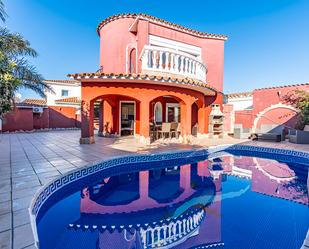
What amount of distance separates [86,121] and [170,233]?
7627 mm

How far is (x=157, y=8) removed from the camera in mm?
17078

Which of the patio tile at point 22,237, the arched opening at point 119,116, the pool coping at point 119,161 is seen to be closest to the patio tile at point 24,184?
the pool coping at point 119,161

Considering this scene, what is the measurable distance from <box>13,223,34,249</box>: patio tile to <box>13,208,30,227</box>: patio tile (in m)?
0.11

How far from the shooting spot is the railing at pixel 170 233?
3.10 meters

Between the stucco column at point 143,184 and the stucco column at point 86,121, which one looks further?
the stucco column at point 86,121

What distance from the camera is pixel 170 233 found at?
11.1 feet

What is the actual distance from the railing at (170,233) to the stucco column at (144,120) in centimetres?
645

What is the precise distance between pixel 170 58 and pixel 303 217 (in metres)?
8.96

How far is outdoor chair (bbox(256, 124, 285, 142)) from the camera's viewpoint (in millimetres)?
12353

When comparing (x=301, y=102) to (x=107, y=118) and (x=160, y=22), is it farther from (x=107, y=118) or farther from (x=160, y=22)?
(x=107, y=118)

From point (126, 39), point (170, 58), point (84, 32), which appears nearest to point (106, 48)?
point (126, 39)

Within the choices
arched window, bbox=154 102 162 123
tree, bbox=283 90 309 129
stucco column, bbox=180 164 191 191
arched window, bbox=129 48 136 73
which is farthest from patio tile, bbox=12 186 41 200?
tree, bbox=283 90 309 129

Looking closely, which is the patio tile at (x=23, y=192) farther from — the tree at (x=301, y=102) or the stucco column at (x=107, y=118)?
the tree at (x=301, y=102)

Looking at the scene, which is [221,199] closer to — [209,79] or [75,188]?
[75,188]
